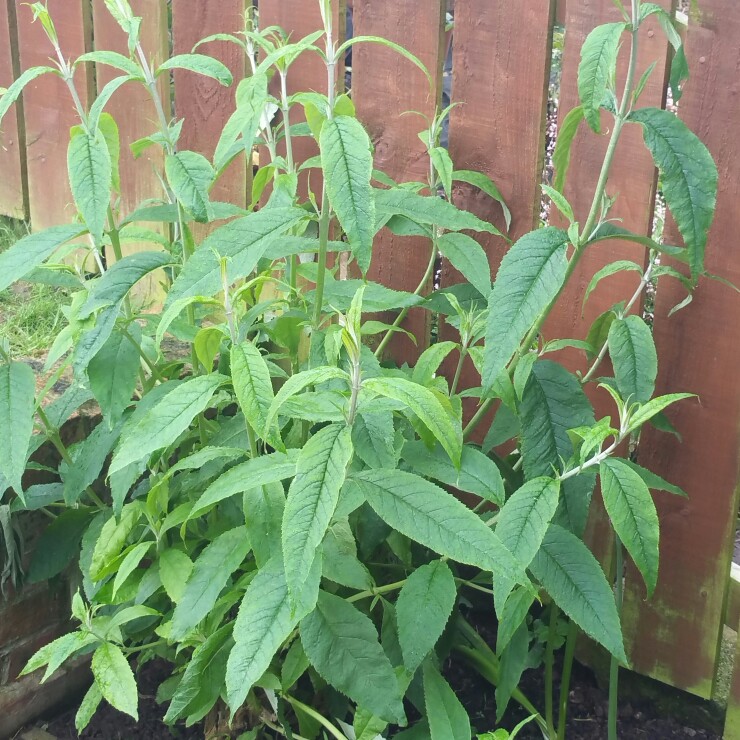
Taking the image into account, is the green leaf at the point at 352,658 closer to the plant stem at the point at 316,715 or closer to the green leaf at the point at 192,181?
the plant stem at the point at 316,715

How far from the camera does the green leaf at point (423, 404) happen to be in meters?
1.33

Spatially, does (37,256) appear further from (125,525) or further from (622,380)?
(622,380)

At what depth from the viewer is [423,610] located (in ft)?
5.32

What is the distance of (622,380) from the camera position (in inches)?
73.1

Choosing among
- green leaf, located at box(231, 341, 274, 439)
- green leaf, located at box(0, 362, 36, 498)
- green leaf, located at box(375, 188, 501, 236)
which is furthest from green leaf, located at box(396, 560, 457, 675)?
green leaf, located at box(0, 362, 36, 498)

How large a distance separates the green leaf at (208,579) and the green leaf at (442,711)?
452mm

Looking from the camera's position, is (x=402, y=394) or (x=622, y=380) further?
(x=622, y=380)

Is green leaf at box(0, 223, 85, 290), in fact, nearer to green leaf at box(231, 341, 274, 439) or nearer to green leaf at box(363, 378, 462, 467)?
green leaf at box(231, 341, 274, 439)

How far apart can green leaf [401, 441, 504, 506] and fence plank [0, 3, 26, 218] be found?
2.53 metres

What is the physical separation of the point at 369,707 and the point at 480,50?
1537 millimetres

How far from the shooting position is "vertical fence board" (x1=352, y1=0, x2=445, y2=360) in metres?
2.30

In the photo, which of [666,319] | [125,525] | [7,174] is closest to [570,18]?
[666,319]

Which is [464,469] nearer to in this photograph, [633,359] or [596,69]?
[633,359]

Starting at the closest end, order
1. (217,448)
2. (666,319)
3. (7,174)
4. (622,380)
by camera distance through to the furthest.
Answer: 1. (217,448)
2. (622,380)
3. (666,319)
4. (7,174)
